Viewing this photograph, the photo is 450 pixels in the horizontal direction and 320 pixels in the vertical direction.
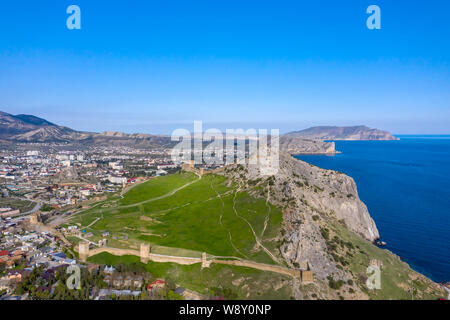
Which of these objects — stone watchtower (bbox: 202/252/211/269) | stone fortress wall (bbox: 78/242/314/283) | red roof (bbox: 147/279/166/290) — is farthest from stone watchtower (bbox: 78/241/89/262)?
stone watchtower (bbox: 202/252/211/269)

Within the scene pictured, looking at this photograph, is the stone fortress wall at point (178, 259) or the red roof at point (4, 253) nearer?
the stone fortress wall at point (178, 259)

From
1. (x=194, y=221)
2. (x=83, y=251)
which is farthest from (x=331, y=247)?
(x=83, y=251)

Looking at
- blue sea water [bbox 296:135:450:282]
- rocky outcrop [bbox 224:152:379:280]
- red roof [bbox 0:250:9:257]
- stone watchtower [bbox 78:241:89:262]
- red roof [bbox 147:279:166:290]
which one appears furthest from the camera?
blue sea water [bbox 296:135:450:282]

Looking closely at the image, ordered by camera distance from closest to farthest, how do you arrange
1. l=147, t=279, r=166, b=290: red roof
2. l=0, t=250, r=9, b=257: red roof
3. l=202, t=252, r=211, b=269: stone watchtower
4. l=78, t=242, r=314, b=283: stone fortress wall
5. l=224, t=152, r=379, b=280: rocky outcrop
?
l=78, t=242, r=314, b=283: stone fortress wall < l=147, t=279, r=166, b=290: red roof < l=224, t=152, r=379, b=280: rocky outcrop < l=202, t=252, r=211, b=269: stone watchtower < l=0, t=250, r=9, b=257: red roof

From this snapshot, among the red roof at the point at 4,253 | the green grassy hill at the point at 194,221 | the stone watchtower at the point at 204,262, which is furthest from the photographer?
the red roof at the point at 4,253

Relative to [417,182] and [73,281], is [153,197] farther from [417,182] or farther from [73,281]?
[417,182]

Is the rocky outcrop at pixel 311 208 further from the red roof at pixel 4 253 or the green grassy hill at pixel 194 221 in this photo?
the red roof at pixel 4 253

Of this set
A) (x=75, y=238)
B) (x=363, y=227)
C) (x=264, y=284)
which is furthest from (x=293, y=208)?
(x=75, y=238)

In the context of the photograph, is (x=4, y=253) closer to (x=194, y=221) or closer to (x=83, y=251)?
(x=83, y=251)

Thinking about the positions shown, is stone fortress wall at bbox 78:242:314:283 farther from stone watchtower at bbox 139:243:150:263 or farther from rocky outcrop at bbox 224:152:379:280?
rocky outcrop at bbox 224:152:379:280

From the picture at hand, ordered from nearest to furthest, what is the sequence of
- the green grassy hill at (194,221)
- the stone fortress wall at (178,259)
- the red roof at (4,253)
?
the stone fortress wall at (178,259) < the green grassy hill at (194,221) < the red roof at (4,253)

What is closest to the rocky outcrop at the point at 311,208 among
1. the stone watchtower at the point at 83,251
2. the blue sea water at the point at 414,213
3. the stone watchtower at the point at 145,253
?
the blue sea water at the point at 414,213
